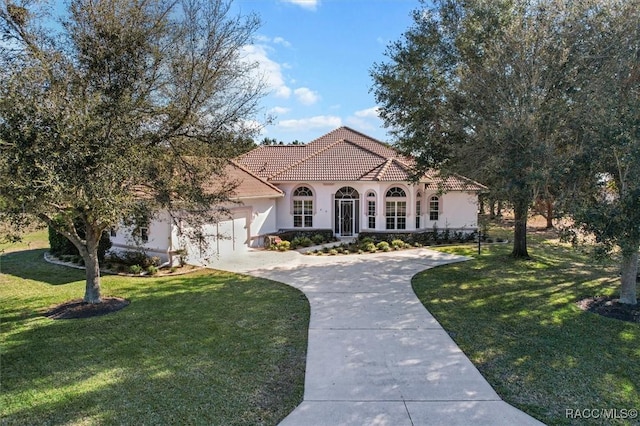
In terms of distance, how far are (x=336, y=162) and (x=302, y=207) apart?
149 inches

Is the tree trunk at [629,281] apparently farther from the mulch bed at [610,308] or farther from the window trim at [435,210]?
the window trim at [435,210]

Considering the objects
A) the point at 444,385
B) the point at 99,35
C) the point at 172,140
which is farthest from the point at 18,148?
the point at 444,385

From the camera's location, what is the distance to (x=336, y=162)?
25.8m

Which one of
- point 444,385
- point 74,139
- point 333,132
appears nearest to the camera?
point 444,385

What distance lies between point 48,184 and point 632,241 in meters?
11.8

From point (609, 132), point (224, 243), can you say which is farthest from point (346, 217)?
point (609, 132)

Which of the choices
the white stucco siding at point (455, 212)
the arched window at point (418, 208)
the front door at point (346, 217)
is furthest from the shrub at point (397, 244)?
the white stucco siding at point (455, 212)

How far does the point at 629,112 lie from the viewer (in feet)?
28.8

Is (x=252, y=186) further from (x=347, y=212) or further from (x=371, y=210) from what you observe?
(x=371, y=210)

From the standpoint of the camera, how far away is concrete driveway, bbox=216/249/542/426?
221 inches

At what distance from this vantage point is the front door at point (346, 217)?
24.7m

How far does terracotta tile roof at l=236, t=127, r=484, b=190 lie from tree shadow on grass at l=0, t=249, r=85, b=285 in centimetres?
1201

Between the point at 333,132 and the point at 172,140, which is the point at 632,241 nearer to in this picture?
the point at 172,140

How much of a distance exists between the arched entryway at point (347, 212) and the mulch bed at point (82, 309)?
1524cm
